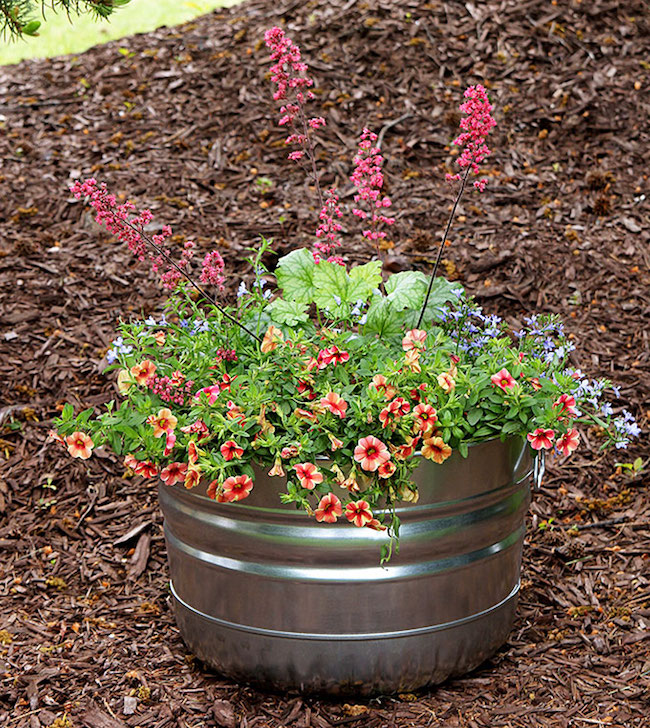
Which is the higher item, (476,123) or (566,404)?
(476,123)

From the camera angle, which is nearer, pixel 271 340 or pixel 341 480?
pixel 341 480

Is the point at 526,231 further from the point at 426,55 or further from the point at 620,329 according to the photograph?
the point at 426,55

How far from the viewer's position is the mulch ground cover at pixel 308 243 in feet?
7.03

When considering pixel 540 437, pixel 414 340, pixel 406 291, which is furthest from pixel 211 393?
pixel 540 437

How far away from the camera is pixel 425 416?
1.83 m

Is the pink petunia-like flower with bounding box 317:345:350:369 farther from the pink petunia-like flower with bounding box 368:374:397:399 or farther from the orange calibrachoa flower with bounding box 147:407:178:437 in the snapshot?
the orange calibrachoa flower with bounding box 147:407:178:437

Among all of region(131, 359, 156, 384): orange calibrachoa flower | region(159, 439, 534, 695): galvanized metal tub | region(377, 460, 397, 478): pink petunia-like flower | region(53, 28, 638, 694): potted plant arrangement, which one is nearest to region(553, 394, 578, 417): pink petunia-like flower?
region(53, 28, 638, 694): potted plant arrangement

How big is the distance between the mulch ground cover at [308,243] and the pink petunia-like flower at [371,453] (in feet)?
2.00

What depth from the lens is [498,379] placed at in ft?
6.19

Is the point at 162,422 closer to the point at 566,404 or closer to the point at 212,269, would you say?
the point at 212,269

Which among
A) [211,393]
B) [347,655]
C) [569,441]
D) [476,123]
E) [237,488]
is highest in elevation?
[476,123]

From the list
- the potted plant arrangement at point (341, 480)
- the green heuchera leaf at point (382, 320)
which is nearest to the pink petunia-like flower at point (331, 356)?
the potted plant arrangement at point (341, 480)

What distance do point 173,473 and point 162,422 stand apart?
0.11 m

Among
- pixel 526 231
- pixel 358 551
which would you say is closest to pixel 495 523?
pixel 358 551
